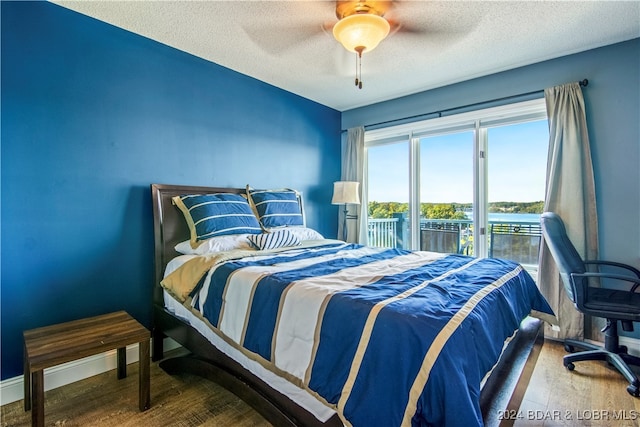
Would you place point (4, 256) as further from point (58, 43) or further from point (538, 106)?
point (538, 106)

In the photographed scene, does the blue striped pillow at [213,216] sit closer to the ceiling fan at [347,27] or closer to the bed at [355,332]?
the bed at [355,332]

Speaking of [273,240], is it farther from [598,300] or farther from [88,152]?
[598,300]

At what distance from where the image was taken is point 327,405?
1.16m

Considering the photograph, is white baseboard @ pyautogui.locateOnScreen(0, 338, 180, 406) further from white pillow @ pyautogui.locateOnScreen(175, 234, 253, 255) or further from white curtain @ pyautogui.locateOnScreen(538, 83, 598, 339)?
white curtain @ pyautogui.locateOnScreen(538, 83, 598, 339)

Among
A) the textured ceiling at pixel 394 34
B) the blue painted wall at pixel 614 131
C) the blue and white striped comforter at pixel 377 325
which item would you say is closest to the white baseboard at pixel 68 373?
the blue and white striped comforter at pixel 377 325

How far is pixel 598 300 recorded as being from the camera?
6.88 feet

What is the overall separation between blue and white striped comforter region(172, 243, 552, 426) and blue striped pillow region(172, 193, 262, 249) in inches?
20.3

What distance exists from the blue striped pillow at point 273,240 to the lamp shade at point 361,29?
1481mm

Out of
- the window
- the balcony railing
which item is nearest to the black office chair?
the balcony railing

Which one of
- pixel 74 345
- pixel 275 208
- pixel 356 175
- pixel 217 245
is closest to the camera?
pixel 74 345

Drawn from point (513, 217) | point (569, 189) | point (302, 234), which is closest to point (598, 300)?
point (569, 189)

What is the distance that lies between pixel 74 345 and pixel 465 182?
3.53 m

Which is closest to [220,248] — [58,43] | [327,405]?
[327,405]

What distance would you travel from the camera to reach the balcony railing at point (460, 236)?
10.2 feet
